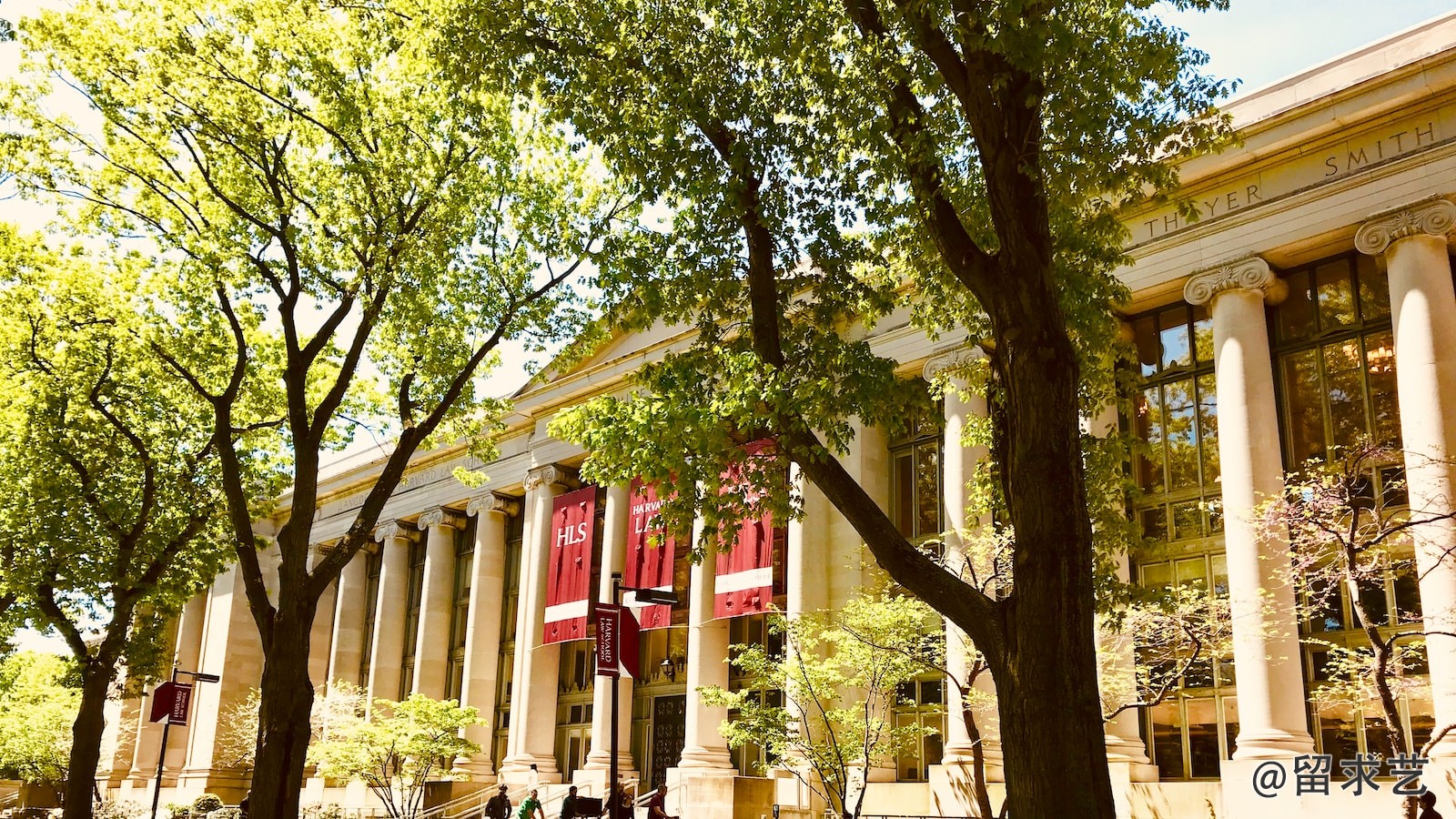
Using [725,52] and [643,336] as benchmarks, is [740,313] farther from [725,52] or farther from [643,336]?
[643,336]

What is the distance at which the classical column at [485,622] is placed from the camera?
127 ft

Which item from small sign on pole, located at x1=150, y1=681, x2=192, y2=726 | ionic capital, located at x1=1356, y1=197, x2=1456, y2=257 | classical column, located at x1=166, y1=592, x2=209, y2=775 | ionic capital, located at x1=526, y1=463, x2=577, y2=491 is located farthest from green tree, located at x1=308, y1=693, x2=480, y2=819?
classical column, located at x1=166, y1=592, x2=209, y2=775

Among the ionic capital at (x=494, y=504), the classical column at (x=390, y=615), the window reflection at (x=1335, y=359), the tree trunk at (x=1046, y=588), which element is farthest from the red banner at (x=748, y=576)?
the classical column at (x=390, y=615)

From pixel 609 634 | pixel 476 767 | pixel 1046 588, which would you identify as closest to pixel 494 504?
pixel 476 767

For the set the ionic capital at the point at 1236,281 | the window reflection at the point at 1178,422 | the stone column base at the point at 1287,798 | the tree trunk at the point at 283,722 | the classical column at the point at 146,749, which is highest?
the ionic capital at the point at 1236,281

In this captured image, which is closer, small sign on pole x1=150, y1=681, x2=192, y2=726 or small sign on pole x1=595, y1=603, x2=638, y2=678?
small sign on pole x1=595, y1=603, x2=638, y2=678

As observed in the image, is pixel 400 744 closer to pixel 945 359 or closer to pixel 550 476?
pixel 550 476

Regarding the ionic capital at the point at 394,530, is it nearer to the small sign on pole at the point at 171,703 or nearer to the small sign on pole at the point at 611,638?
the small sign on pole at the point at 171,703

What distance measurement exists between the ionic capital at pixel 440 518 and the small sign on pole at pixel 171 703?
16.0 m

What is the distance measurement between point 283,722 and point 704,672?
16.3 meters

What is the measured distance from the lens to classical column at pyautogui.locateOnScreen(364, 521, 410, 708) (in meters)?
44.5

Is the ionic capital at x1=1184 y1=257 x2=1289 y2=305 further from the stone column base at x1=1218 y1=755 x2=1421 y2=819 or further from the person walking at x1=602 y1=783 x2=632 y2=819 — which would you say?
the person walking at x1=602 y1=783 x2=632 y2=819

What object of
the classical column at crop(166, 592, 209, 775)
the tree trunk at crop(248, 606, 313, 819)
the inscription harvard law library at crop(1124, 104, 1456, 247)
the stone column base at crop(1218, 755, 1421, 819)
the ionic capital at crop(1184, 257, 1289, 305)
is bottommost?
the stone column base at crop(1218, 755, 1421, 819)

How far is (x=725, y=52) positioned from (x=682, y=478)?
520 cm
